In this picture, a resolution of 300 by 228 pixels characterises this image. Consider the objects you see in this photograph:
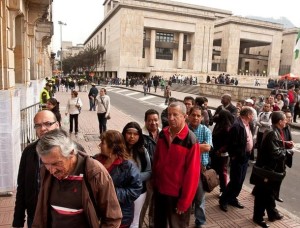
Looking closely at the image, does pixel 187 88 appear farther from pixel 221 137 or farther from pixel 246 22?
Result: pixel 246 22

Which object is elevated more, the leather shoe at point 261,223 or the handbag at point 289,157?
the handbag at point 289,157

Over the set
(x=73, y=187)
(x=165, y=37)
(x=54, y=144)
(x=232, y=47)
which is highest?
(x=165, y=37)

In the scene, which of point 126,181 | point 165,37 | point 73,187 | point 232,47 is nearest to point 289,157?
point 126,181

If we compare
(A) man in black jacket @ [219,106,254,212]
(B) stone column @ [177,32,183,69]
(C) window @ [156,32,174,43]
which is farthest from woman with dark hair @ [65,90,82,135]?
(C) window @ [156,32,174,43]

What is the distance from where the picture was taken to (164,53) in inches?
2623

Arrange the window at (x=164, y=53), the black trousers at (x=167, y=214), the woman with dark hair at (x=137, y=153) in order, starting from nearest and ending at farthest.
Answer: the black trousers at (x=167, y=214) < the woman with dark hair at (x=137, y=153) < the window at (x=164, y=53)

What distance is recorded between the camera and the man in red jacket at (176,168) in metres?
3.09

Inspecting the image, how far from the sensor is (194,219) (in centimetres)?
457

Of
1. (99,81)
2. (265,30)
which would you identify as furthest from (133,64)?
(265,30)

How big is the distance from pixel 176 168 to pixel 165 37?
66347 millimetres

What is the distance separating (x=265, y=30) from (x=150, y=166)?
7965 cm

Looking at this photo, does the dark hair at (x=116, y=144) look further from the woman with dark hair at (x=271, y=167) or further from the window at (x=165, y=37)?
the window at (x=165, y=37)

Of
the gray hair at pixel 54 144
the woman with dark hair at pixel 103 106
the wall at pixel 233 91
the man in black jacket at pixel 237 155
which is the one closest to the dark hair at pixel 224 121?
the man in black jacket at pixel 237 155

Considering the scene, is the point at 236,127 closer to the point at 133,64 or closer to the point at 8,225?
the point at 8,225
